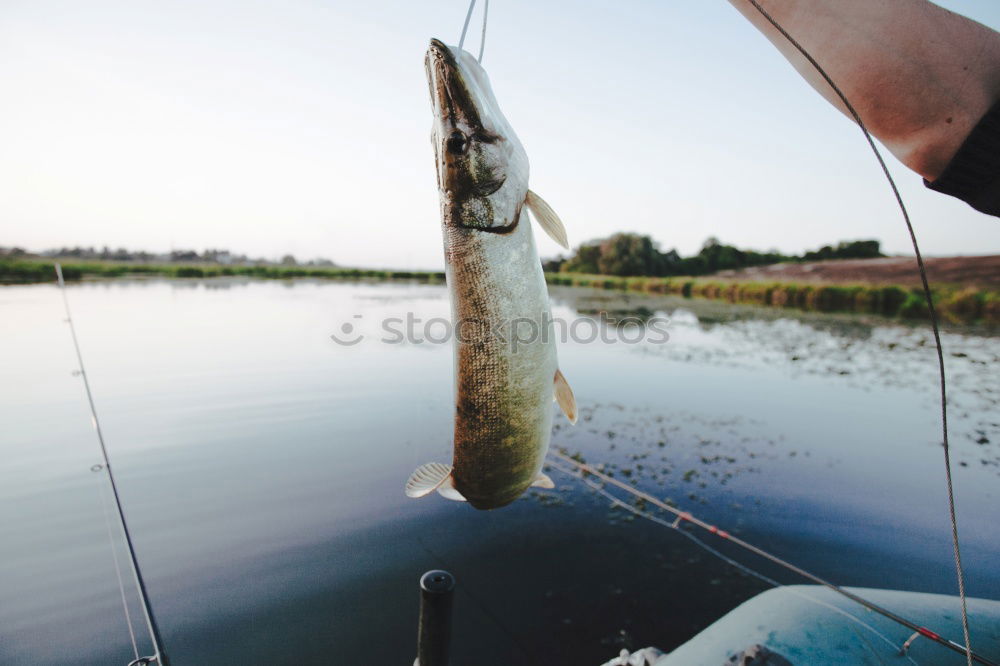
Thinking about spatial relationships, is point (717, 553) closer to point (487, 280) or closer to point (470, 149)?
point (487, 280)

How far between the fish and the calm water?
346cm

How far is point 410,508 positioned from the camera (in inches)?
270

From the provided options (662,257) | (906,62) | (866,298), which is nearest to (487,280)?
(906,62)

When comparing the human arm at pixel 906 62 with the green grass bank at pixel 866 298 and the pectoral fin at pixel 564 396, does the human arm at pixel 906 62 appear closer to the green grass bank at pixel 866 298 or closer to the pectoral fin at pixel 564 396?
Result: the pectoral fin at pixel 564 396

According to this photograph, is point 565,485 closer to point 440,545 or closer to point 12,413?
point 440,545

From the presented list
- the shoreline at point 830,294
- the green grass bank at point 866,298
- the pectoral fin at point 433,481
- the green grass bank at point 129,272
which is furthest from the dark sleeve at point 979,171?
the green grass bank at point 129,272

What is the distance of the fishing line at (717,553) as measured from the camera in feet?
11.6

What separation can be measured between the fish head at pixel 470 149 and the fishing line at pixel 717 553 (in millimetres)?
4053

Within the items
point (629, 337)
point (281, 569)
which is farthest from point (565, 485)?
point (629, 337)

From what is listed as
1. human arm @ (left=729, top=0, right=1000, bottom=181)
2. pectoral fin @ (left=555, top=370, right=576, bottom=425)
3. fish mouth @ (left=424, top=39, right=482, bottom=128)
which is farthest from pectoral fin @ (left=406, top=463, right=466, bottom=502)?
human arm @ (left=729, top=0, right=1000, bottom=181)

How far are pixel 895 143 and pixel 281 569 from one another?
6.45 metres

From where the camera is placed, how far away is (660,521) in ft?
21.4

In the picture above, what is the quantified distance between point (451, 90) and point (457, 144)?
0.22 m

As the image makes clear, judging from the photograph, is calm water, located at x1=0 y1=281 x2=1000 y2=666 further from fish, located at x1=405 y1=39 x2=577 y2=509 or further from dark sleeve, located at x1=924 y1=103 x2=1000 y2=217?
dark sleeve, located at x1=924 y1=103 x2=1000 y2=217
